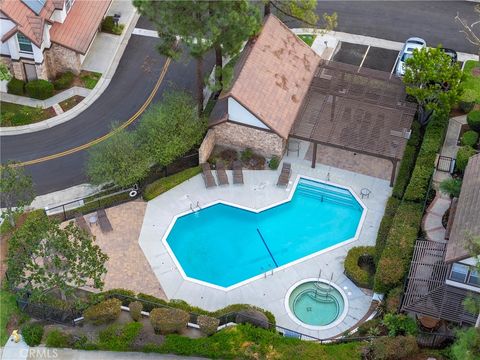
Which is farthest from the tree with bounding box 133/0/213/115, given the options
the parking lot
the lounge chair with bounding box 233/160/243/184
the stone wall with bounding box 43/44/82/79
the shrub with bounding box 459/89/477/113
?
the shrub with bounding box 459/89/477/113

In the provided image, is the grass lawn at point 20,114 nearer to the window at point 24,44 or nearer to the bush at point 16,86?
the bush at point 16,86

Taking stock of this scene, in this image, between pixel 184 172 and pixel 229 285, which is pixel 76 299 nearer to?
pixel 229 285

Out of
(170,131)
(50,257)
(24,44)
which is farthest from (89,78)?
(50,257)

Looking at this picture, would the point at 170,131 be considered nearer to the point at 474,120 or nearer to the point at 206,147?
the point at 206,147

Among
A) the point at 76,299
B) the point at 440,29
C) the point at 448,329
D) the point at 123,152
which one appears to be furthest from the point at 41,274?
the point at 440,29

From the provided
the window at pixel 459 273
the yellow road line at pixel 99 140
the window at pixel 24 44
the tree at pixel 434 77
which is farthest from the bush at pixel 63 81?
the window at pixel 459 273

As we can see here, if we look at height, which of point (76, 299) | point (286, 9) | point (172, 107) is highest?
point (286, 9)
